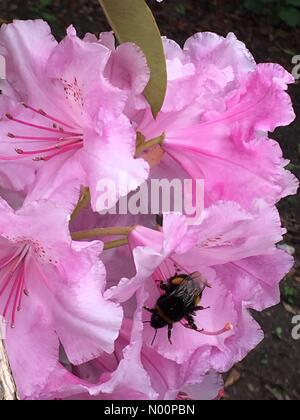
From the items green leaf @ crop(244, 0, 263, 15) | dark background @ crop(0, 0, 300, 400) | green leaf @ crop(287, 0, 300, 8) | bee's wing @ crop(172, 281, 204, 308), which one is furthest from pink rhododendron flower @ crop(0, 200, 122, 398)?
green leaf @ crop(244, 0, 263, 15)

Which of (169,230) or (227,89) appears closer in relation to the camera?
(169,230)

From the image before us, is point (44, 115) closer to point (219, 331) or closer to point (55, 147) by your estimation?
point (55, 147)

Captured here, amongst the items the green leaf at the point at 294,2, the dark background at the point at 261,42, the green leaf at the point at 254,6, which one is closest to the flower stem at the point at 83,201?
the dark background at the point at 261,42

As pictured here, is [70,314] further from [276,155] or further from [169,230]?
[276,155]

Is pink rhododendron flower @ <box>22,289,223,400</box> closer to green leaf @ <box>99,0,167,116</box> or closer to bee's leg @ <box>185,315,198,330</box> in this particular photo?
bee's leg @ <box>185,315,198,330</box>

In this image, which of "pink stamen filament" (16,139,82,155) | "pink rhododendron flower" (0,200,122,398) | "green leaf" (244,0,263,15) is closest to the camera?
"pink rhododendron flower" (0,200,122,398)
